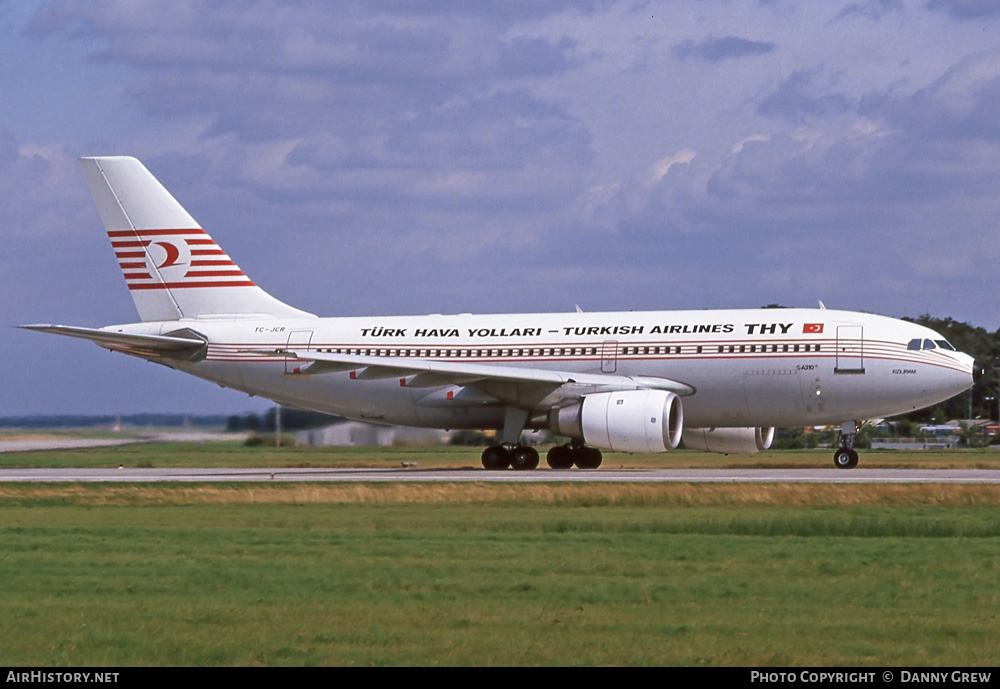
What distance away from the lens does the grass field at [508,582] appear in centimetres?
951

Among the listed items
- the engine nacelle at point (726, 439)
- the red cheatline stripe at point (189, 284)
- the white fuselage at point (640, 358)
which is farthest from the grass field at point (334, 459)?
the red cheatline stripe at point (189, 284)

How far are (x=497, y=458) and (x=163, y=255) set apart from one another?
474 inches

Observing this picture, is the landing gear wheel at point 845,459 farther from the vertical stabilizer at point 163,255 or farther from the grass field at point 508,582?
the vertical stabilizer at point 163,255

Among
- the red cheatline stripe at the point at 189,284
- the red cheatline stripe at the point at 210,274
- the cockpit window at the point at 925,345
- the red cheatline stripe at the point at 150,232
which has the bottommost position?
the cockpit window at the point at 925,345

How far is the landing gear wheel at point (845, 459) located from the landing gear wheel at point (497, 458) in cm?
808

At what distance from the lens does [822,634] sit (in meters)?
9.91

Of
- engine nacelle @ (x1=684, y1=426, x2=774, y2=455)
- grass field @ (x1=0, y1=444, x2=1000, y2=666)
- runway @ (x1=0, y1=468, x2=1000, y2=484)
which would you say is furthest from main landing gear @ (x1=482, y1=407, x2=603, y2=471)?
grass field @ (x1=0, y1=444, x2=1000, y2=666)

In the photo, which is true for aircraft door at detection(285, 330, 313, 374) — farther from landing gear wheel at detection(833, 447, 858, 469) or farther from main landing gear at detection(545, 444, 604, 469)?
landing gear wheel at detection(833, 447, 858, 469)

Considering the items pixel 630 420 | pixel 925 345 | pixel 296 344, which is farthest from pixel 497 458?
pixel 925 345

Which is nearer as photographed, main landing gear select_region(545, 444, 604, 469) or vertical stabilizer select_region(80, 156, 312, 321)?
main landing gear select_region(545, 444, 604, 469)

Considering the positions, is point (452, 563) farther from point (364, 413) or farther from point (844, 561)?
point (364, 413)

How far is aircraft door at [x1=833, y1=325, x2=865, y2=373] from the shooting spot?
32906 millimetres

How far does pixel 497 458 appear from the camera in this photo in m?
35.2

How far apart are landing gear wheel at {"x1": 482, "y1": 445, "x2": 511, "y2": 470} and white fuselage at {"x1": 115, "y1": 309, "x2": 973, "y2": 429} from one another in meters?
1.13
